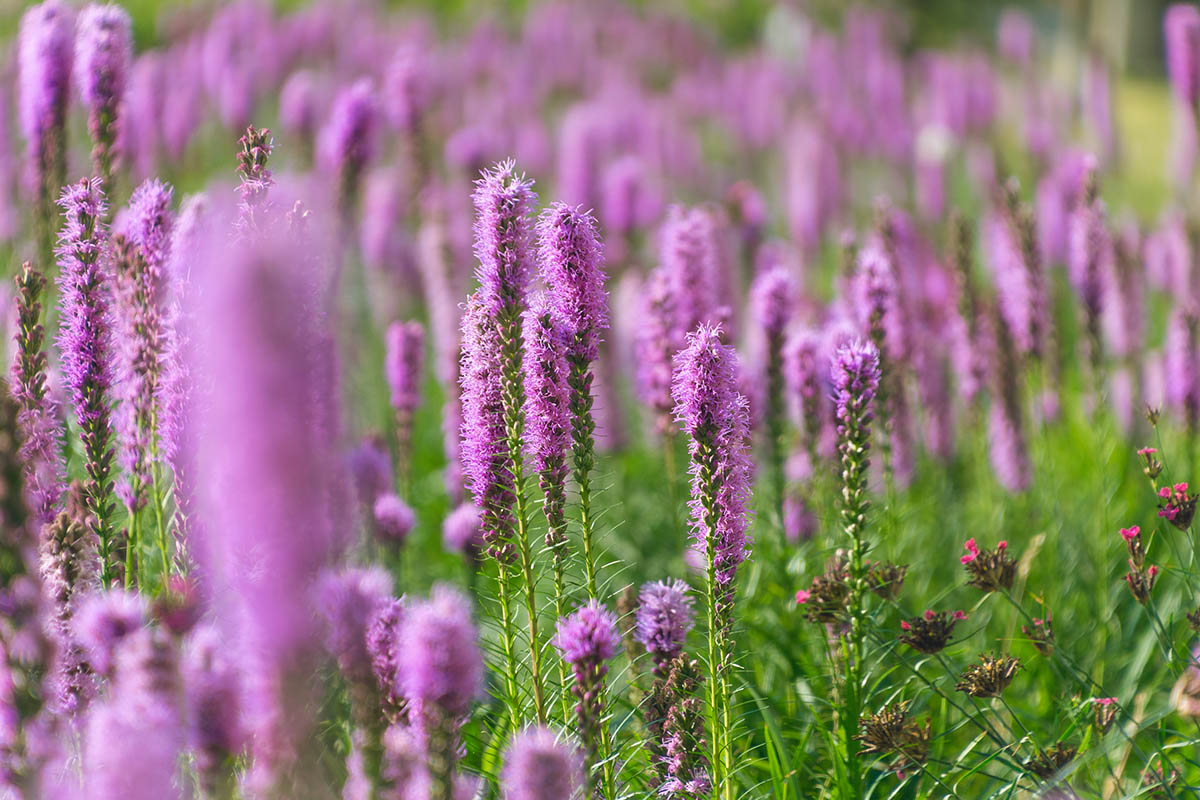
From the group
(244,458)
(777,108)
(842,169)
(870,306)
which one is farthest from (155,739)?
(777,108)

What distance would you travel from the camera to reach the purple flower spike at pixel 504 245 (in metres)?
2.56

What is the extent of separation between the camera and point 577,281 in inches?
107

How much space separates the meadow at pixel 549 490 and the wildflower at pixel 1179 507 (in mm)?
40

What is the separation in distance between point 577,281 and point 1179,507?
167cm

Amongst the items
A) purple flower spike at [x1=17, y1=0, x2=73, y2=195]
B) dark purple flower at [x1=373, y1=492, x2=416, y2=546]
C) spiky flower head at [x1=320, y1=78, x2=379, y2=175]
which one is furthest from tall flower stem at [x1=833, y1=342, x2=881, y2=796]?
spiky flower head at [x1=320, y1=78, x2=379, y2=175]

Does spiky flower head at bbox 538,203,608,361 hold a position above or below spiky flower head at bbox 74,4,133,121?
below

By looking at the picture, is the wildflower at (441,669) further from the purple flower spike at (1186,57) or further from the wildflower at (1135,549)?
the purple flower spike at (1186,57)

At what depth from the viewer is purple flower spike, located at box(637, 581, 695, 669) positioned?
2.73m

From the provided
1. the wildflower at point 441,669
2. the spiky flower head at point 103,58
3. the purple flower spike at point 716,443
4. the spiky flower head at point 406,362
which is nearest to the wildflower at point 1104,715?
the purple flower spike at point 716,443

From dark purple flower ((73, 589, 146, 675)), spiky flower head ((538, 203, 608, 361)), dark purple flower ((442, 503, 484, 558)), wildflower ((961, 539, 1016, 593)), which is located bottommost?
dark purple flower ((442, 503, 484, 558))

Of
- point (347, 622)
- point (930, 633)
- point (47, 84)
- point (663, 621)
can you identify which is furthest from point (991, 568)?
point (47, 84)

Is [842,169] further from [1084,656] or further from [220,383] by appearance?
[220,383]

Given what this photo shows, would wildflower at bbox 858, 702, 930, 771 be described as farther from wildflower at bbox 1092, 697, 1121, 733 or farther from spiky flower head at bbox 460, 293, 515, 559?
spiky flower head at bbox 460, 293, 515, 559

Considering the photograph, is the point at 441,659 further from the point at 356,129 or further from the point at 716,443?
the point at 356,129
